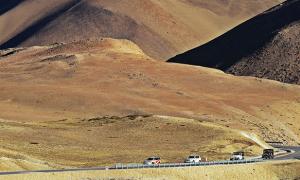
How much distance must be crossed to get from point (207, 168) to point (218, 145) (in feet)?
95.9

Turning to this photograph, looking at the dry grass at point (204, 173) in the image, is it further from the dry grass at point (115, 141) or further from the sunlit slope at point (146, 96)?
the sunlit slope at point (146, 96)

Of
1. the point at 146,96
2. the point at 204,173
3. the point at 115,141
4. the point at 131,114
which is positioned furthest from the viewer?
the point at 146,96

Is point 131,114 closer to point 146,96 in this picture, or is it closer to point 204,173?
point 146,96

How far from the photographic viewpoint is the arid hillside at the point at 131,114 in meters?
107

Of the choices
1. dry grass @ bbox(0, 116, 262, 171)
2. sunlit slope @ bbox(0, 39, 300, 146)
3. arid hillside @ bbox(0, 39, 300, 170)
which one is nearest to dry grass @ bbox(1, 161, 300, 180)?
arid hillside @ bbox(0, 39, 300, 170)

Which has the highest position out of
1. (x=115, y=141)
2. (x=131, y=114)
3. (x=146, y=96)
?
A: (x=146, y=96)

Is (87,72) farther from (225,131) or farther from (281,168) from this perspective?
(281,168)

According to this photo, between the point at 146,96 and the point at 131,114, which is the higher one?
the point at 146,96

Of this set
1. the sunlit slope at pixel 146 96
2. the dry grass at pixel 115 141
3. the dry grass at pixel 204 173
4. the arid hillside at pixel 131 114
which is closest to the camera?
the dry grass at pixel 204 173

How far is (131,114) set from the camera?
15438 centimetres

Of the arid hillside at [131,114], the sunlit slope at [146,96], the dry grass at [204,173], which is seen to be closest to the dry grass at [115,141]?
the arid hillside at [131,114]

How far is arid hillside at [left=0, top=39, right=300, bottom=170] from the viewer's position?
107438 millimetres

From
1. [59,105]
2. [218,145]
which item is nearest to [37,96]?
[59,105]

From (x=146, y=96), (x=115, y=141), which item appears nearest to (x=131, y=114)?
(x=146, y=96)
